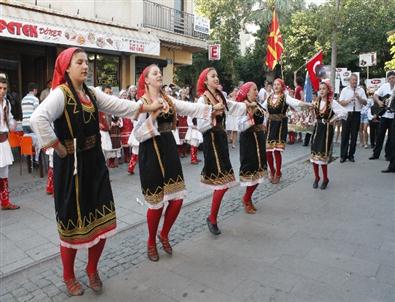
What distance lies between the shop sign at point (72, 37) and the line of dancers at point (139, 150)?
6840mm

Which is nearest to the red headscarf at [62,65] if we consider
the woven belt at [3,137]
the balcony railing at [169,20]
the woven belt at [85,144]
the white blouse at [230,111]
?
the woven belt at [85,144]

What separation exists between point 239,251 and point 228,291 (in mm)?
917

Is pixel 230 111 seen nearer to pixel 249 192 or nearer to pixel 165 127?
pixel 165 127

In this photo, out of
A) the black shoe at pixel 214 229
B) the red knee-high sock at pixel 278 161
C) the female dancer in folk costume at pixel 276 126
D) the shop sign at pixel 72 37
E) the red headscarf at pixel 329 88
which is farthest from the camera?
the shop sign at pixel 72 37

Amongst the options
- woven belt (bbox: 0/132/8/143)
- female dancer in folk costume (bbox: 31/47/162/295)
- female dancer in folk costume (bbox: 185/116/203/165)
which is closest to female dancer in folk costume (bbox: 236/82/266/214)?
female dancer in folk costume (bbox: 31/47/162/295)

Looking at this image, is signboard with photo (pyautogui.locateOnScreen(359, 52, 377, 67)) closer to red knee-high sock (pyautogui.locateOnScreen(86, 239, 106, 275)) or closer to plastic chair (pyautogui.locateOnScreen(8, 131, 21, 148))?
plastic chair (pyautogui.locateOnScreen(8, 131, 21, 148))

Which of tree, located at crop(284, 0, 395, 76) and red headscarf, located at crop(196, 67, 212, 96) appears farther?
tree, located at crop(284, 0, 395, 76)

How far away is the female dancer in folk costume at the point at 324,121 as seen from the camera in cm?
685

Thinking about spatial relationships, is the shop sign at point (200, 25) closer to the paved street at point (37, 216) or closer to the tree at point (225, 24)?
the tree at point (225, 24)

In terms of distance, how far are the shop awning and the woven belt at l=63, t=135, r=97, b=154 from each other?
737 centimetres

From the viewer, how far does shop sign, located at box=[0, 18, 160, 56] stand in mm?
9263

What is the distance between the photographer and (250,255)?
4203 millimetres

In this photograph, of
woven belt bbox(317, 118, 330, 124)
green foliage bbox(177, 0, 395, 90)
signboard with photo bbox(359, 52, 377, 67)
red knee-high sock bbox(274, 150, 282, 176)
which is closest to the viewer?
Result: woven belt bbox(317, 118, 330, 124)

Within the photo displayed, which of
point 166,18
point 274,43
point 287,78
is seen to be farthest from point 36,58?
point 287,78
